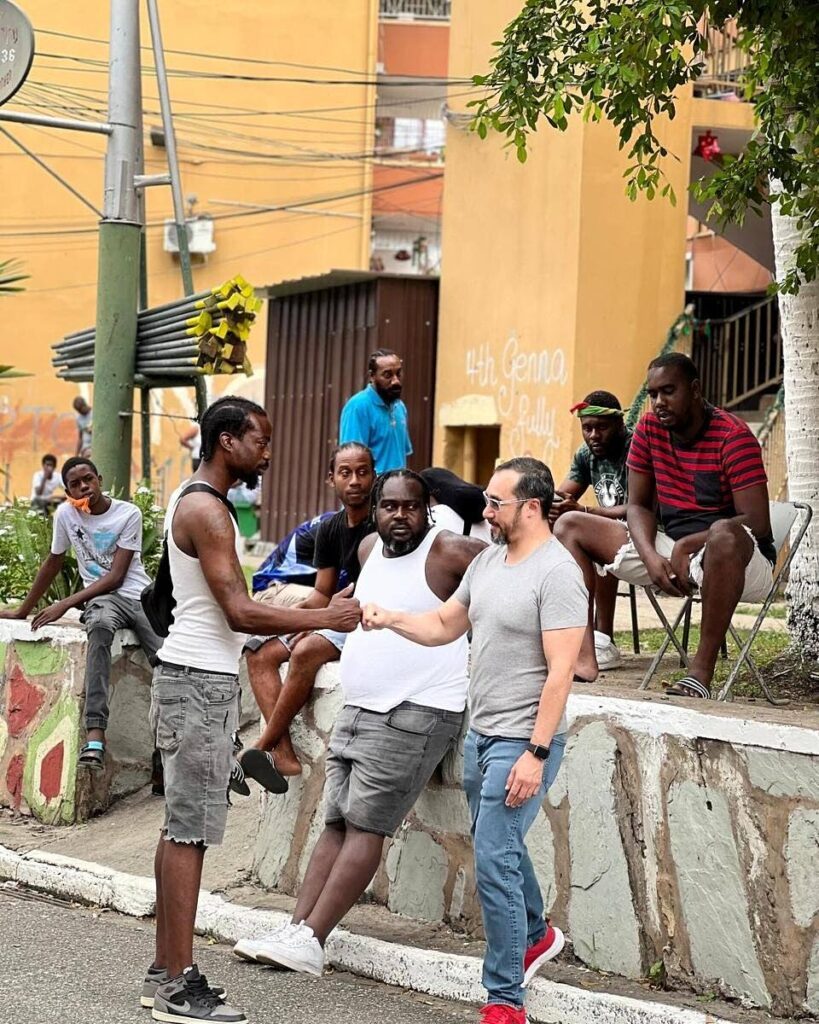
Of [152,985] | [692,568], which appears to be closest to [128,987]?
[152,985]

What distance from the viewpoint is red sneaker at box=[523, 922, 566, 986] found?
559 cm

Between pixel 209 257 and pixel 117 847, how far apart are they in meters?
27.8

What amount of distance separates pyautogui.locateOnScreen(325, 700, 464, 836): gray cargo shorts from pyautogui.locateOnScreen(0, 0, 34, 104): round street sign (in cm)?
537

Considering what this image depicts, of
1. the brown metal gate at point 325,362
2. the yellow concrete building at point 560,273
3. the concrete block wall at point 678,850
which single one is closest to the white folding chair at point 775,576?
the concrete block wall at point 678,850

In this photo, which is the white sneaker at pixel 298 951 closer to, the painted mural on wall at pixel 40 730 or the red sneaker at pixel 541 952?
the red sneaker at pixel 541 952

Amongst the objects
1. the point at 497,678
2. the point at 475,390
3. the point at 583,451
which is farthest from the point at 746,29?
the point at 475,390

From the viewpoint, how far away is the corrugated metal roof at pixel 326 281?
19675mm

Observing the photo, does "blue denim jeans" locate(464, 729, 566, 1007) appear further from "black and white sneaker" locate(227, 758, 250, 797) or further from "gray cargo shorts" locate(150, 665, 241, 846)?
"black and white sneaker" locate(227, 758, 250, 797)

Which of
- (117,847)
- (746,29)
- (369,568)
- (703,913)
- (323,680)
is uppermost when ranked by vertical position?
(746,29)

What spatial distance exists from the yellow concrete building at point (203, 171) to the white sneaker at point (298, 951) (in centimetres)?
2657

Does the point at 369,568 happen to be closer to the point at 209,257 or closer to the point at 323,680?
the point at 323,680

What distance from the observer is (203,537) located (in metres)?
5.47

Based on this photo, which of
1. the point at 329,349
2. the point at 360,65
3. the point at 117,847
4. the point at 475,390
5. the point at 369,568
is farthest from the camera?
the point at 360,65

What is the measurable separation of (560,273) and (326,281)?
14.0 feet
